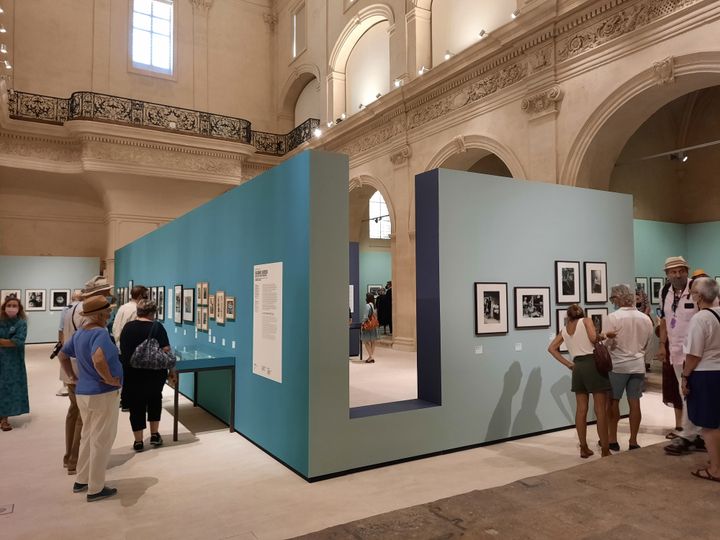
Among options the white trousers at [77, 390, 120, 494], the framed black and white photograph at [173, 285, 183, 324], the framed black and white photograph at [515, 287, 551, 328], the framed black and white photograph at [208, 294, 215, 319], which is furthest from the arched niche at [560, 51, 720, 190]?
the white trousers at [77, 390, 120, 494]

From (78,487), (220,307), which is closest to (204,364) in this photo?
(220,307)

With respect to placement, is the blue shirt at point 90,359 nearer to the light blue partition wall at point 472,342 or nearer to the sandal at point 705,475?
the light blue partition wall at point 472,342

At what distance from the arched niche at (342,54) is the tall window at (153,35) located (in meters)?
7.01

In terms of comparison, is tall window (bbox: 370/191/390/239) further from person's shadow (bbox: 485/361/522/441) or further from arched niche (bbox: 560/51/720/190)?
person's shadow (bbox: 485/361/522/441)

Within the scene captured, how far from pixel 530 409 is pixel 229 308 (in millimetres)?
4165

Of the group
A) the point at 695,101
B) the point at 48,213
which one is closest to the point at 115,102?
the point at 48,213

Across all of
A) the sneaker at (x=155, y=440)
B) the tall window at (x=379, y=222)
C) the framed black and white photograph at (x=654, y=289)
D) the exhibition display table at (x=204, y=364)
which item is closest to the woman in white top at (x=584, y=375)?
the exhibition display table at (x=204, y=364)

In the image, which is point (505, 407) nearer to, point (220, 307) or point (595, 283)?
point (595, 283)

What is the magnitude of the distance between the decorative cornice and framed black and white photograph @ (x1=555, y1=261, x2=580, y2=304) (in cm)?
491

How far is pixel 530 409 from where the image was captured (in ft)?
21.1

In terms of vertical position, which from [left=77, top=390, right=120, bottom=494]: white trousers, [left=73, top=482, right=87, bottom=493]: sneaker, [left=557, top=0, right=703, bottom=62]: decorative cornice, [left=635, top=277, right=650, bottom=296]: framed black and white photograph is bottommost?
[left=73, top=482, right=87, bottom=493]: sneaker

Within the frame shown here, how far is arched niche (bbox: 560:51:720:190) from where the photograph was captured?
831 centimetres

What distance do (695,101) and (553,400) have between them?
11.4 meters

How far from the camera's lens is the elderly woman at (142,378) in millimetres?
6051
